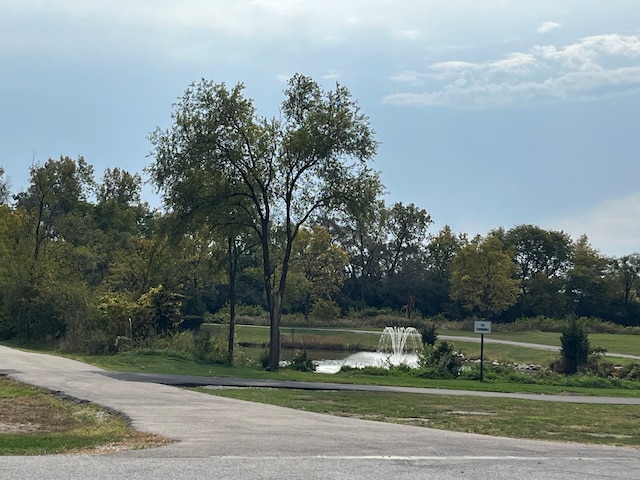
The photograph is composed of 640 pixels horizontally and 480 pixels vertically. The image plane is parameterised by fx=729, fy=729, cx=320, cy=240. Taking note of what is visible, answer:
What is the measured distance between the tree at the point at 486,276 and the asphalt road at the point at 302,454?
200 feet

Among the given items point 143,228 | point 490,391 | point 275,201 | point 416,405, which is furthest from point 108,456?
point 143,228

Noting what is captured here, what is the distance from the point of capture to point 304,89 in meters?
31.3

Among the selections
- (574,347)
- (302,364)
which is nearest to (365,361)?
(302,364)

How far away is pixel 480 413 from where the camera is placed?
17719 mm

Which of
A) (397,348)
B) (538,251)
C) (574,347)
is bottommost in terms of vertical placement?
(397,348)

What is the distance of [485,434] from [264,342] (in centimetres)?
4178

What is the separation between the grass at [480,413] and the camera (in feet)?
48.1

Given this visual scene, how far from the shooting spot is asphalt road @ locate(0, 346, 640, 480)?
8258 mm

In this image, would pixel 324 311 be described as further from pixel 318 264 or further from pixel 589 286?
pixel 589 286

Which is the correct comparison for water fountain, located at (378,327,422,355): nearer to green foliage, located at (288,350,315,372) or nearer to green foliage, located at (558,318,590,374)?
green foliage, located at (558,318,590,374)

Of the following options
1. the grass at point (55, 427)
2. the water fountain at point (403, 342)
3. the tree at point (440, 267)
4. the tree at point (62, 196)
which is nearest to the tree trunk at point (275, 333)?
the grass at point (55, 427)

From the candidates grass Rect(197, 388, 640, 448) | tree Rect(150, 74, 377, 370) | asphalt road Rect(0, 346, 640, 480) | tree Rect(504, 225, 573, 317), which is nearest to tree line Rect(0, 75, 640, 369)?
tree Rect(150, 74, 377, 370)

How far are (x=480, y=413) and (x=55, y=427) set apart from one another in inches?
389

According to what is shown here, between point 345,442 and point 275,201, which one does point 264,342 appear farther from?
point 345,442
